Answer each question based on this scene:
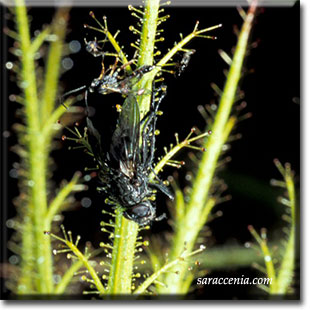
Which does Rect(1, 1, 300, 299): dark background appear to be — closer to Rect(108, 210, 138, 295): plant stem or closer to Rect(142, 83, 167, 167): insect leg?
Rect(142, 83, 167, 167): insect leg

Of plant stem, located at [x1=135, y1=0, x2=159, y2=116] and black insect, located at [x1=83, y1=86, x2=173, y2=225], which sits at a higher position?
plant stem, located at [x1=135, y1=0, x2=159, y2=116]

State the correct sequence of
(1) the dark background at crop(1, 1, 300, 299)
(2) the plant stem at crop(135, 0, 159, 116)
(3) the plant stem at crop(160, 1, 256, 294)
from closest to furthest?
1. (2) the plant stem at crop(135, 0, 159, 116)
2. (3) the plant stem at crop(160, 1, 256, 294)
3. (1) the dark background at crop(1, 1, 300, 299)

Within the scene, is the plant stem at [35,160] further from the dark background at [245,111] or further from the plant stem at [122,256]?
the plant stem at [122,256]

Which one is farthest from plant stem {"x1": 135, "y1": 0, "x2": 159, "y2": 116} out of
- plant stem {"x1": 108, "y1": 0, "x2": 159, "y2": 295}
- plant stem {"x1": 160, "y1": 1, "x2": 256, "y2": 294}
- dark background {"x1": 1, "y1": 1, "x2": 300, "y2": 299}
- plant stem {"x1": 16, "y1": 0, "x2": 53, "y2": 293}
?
plant stem {"x1": 16, "y1": 0, "x2": 53, "y2": 293}

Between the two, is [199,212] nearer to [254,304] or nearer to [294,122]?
[254,304]

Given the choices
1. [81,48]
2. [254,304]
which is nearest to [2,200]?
[81,48]

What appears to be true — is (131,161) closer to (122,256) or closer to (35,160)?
(122,256)

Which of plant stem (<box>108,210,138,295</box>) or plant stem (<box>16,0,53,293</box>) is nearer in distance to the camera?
plant stem (<box>108,210,138,295</box>)

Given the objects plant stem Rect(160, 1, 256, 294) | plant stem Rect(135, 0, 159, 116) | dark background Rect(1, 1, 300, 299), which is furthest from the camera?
dark background Rect(1, 1, 300, 299)

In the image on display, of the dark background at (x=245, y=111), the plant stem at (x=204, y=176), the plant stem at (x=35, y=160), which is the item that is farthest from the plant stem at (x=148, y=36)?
the plant stem at (x=35, y=160)
